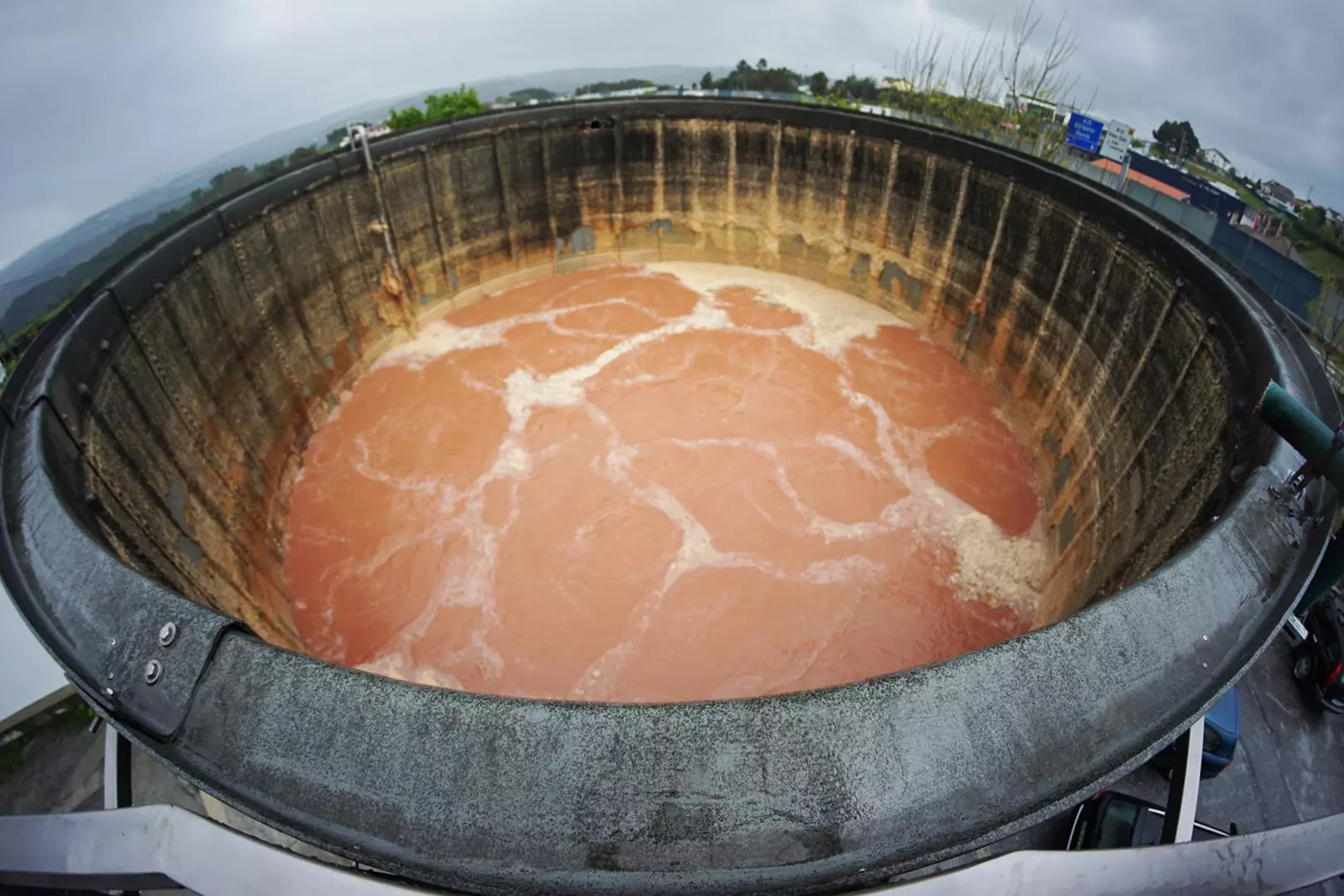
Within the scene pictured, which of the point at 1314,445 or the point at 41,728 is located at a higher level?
the point at 1314,445

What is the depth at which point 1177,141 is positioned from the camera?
2727 centimetres

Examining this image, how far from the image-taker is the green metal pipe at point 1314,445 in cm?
685

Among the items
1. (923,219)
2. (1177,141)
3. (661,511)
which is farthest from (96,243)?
(1177,141)

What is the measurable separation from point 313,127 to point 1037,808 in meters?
31.6

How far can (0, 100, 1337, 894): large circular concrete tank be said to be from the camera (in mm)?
5109

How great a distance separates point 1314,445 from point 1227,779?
5.73m

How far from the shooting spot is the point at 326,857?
5.92 m

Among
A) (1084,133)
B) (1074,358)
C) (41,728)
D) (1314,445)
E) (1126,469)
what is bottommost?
(1126,469)

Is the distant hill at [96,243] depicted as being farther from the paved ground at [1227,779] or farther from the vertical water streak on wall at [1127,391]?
the vertical water streak on wall at [1127,391]

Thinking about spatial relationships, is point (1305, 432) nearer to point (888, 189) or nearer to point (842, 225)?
point (888, 189)

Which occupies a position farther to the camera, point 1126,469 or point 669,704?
point 1126,469

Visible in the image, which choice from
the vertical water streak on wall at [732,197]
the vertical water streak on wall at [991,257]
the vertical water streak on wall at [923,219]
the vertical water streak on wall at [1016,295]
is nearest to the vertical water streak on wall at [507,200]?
the vertical water streak on wall at [732,197]

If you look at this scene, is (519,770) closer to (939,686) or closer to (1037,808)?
(939,686)

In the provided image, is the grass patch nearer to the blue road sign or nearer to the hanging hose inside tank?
the hanging hose inside tank
